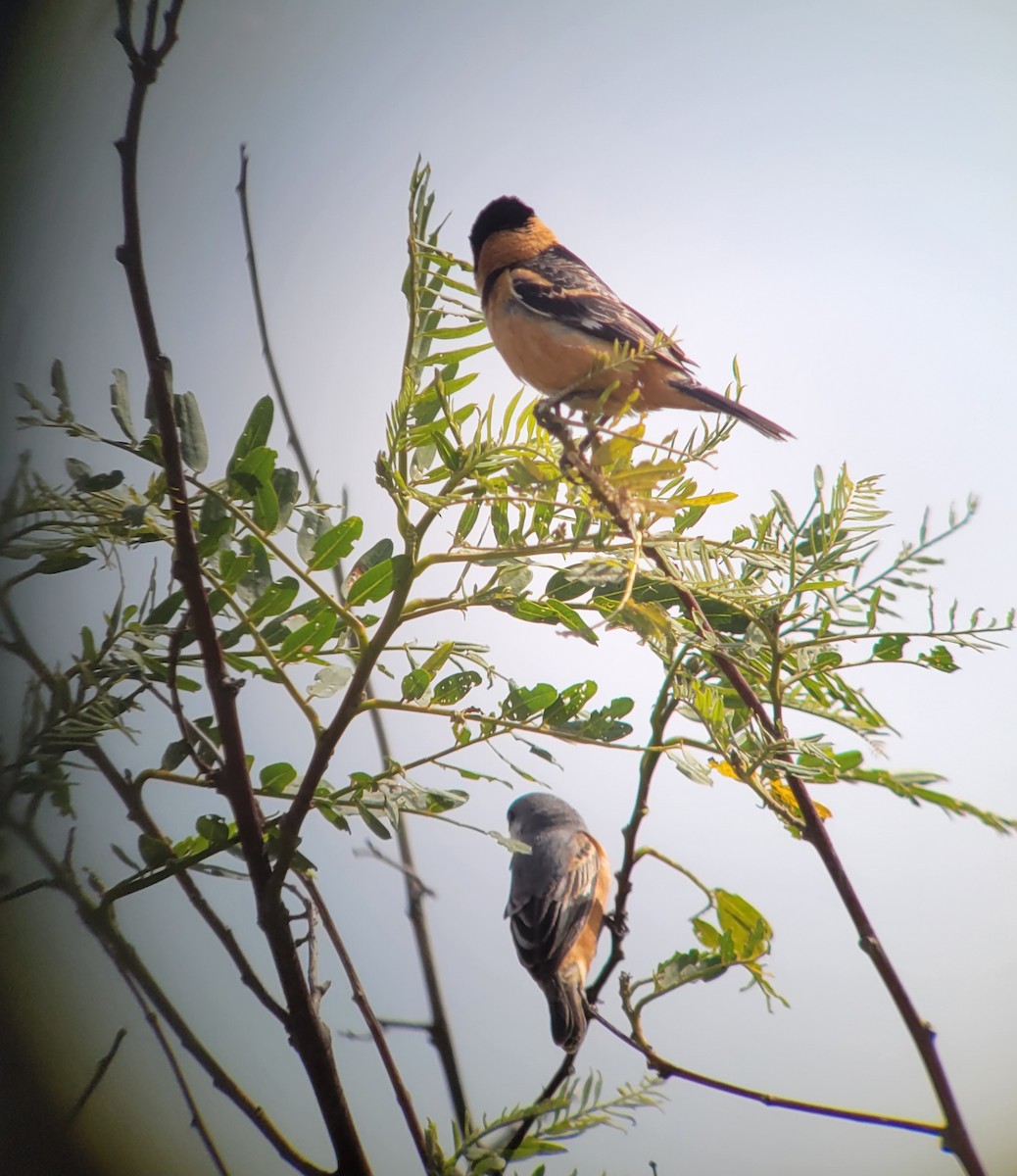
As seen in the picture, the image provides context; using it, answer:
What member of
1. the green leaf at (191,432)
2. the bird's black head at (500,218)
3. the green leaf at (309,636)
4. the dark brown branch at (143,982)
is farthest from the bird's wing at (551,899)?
the bird's black head at (500,218)

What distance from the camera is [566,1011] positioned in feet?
2.16

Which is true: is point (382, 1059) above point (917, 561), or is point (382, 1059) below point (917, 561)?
below

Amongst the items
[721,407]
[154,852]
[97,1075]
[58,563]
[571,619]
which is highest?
[721,407]

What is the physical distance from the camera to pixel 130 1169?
0.50m

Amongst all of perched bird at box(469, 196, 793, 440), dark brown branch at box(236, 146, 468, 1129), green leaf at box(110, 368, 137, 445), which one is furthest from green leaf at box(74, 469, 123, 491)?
perched bird at box(469, 196, 793, 440)

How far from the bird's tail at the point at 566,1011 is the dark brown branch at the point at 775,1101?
0.05 meters

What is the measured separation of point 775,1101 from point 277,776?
0.34 meters

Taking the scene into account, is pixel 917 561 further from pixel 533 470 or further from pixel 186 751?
pixel 186 751

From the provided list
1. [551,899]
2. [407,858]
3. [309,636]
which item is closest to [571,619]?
[309,636]

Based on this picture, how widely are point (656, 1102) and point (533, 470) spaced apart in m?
0.39

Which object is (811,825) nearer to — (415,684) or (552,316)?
(415,684)

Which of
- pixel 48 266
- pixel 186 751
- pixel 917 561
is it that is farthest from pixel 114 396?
pixel 917 561

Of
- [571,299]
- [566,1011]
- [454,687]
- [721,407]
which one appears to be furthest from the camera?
[571,299]

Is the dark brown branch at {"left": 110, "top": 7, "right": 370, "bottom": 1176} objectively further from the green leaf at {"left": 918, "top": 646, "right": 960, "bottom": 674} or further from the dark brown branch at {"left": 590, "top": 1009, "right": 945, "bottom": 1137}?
the green leaf at {"left": 918, "top": 646, "right": 960, "bottom": 674}
